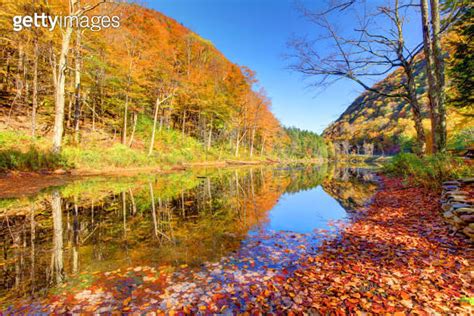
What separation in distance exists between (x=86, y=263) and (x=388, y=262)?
5.02 metres

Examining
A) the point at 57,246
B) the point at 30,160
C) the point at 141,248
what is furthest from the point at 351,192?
the point at 30,160

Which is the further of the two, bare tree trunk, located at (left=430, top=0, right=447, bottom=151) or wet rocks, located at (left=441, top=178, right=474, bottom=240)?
bare tree trunk, located at (left=430, top=0, right=447, bottom=151)

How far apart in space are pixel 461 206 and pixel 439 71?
6890mm

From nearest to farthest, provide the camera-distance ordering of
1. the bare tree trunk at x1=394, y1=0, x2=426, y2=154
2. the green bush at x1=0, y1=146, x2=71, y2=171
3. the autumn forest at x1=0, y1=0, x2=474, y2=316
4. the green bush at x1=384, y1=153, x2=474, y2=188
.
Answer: the autumn forest at x1=0, y1=0, x2=474, y2=316
the green bush at x1=384, y1=153, x2=474, y2=188
the green bush at x1=0, y1=146, x2=71, y2=171
the bare tree trunk at x1=394, y1=0, x2=426, y2=154

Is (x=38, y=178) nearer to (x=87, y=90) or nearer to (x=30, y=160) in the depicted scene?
(x=30, y=160)

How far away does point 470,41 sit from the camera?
36.1 feet

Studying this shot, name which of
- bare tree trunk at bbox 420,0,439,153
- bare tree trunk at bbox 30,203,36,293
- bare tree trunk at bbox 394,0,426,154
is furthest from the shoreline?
bare tree trunk at bbox 394,0,426,154


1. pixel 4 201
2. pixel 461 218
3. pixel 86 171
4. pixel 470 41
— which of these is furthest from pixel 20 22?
pixel 470 41

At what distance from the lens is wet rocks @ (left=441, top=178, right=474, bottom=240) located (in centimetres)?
392

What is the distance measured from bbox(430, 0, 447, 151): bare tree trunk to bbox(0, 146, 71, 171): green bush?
63.1 feet

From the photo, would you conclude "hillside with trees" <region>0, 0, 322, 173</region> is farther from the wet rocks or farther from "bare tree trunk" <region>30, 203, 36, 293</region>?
the wet rocks

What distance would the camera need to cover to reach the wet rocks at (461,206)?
3916 millimetres

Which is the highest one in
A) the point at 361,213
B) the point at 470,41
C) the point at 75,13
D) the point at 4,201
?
the point at 75,13

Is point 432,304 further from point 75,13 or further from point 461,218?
point 75,13
